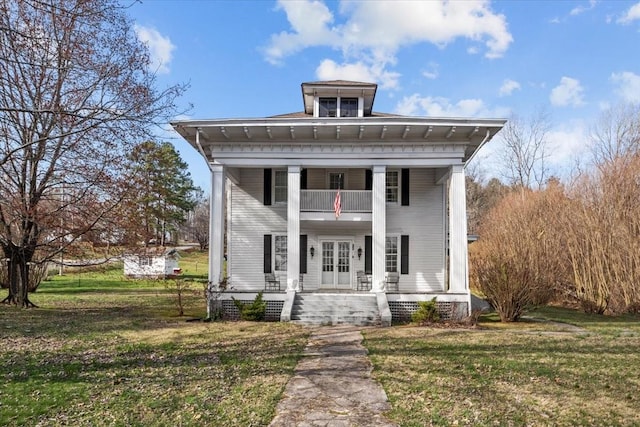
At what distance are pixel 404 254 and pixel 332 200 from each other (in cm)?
339

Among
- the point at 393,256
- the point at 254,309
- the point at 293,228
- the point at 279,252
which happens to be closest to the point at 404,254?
the point at 393,256

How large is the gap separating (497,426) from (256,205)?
12621mm

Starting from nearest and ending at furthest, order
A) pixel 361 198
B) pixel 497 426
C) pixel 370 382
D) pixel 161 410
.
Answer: pixel 497 426
pixel 161 410
pixel 370 382
pixel 361 198

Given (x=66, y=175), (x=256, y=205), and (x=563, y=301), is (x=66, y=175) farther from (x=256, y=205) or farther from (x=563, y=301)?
(x=563, y=301)

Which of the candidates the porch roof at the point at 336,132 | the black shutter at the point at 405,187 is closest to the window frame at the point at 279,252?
the porch roof at the point at 336,132

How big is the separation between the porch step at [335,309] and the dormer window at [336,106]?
688cm

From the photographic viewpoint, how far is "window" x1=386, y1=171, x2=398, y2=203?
1644 cm

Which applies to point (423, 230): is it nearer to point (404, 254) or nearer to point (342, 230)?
point (404, 254)

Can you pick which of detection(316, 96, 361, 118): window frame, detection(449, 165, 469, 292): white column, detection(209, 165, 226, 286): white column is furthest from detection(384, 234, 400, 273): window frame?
detection(209, 165, 226, 286): white column

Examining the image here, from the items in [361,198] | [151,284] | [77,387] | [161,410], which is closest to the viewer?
[161,410]

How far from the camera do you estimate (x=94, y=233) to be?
46.4 ft

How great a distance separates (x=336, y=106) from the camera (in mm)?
16344

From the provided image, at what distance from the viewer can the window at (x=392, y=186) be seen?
16438 millimetres

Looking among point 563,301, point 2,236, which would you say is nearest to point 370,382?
point 2,236
